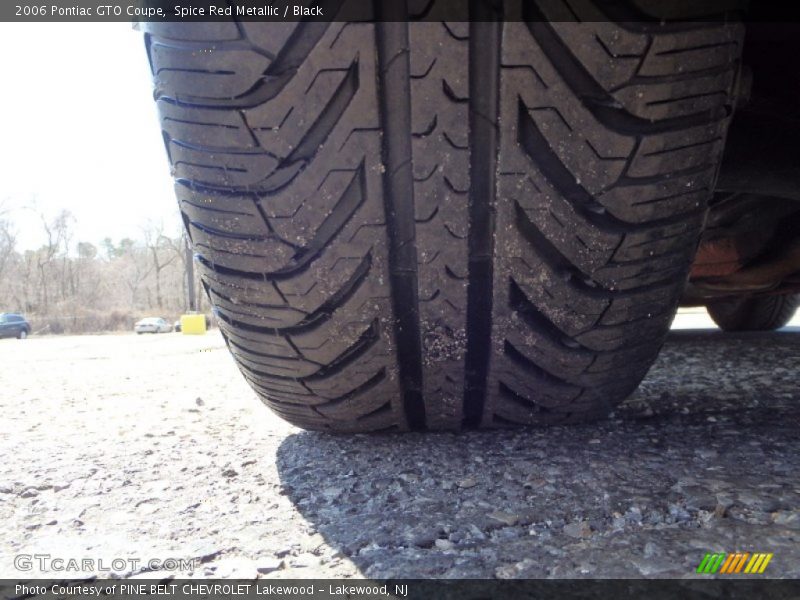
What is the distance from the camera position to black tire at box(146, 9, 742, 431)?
32.6 inches

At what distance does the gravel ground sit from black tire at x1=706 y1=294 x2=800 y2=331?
1.88 m

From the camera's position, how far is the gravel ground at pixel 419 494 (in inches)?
31.6

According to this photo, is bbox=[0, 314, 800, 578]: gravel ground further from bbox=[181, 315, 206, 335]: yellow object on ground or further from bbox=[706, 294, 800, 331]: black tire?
bbox=[181, 315, 206, 335]: yellow object on ground

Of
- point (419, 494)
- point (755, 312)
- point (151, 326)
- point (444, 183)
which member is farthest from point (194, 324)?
point (444, 183)

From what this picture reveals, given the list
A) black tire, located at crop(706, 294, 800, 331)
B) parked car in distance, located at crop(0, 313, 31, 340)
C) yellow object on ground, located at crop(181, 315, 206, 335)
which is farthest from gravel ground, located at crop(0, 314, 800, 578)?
parked car in distance, located at crop(0, 313, 31, 340)

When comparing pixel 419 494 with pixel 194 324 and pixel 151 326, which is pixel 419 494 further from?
pixel 151 326

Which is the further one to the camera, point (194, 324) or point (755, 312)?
point (194, 324)

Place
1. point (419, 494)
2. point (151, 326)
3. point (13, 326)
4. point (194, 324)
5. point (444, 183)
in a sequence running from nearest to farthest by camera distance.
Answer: point (444, 183) → point (419, 494) → point (194, 324) → point (13, 326) → point (151, 326)

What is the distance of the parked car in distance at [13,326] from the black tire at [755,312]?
2079 cm

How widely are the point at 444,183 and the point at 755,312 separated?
3171 millimetres

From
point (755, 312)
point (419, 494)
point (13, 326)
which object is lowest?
point (13, 326)

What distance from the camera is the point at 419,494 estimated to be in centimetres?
102

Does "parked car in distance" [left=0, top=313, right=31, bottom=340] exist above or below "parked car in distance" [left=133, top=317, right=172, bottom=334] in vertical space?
above

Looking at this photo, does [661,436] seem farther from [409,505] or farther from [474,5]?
[474,5]
